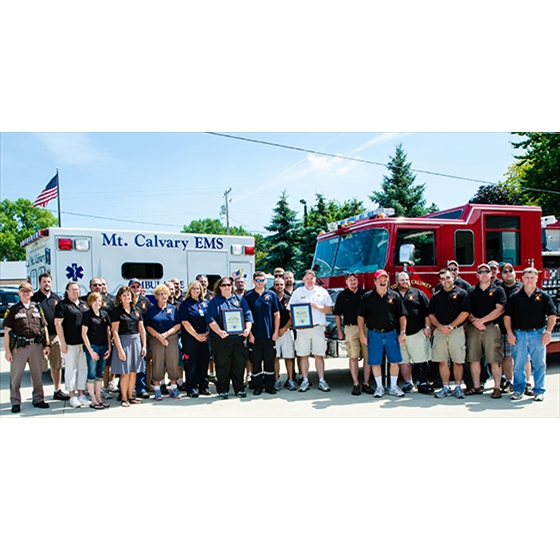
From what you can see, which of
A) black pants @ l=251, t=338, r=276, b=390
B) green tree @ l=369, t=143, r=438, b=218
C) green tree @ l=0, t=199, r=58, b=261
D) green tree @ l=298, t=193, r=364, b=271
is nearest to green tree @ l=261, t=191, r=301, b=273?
green tree @ l=298, t=193, r=364, b=271

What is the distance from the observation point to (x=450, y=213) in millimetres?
8664

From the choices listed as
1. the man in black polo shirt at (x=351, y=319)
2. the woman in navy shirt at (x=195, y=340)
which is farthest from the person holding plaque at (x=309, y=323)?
the woman in navy shirt at (x=195, y=340)

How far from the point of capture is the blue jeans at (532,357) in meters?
6.64

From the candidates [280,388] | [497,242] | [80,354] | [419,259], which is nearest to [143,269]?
[80,354]

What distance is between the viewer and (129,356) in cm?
676

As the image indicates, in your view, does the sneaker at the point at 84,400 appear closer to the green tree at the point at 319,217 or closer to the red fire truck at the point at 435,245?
the red fire truck at the point at 435,245

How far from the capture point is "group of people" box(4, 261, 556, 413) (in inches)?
265

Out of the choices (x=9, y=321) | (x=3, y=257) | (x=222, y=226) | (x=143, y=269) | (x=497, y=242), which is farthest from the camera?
(x=222, y=226)

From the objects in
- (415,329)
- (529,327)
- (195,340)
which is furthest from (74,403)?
(529,327)

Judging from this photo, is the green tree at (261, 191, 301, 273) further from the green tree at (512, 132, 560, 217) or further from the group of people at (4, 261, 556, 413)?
the group of people at (4, 261, 556, 413)

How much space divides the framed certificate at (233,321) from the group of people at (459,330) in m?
1.61

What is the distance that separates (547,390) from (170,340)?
566 centimetres

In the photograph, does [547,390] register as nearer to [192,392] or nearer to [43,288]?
[192,392]

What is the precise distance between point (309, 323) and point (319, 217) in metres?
24.4
